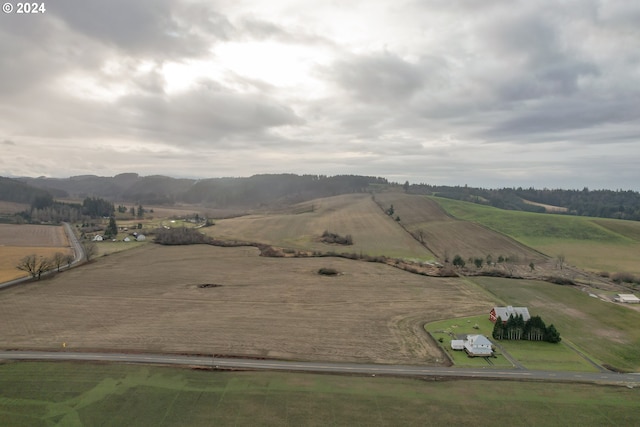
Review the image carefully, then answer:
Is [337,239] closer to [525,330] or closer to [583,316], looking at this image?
[583,316]

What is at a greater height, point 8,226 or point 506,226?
point 506,226

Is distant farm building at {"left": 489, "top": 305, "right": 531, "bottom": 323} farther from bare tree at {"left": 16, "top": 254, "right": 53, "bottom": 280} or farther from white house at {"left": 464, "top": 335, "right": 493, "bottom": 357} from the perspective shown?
bare tree at {"left": 16, "top": 254, "right": 53, "bottom": 280}

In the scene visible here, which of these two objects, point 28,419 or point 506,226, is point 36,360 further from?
point 506,226

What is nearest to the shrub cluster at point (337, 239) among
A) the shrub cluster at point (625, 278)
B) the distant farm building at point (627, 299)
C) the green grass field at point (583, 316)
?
the green grass field at point (583, 316)

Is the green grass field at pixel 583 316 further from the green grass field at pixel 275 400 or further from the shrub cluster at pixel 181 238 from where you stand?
the shrub cluster at pixel 181 238

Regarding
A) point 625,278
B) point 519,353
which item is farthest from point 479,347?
point 625,278

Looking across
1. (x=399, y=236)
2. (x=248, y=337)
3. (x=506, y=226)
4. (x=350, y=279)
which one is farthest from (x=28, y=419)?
(x=506, y=226)
